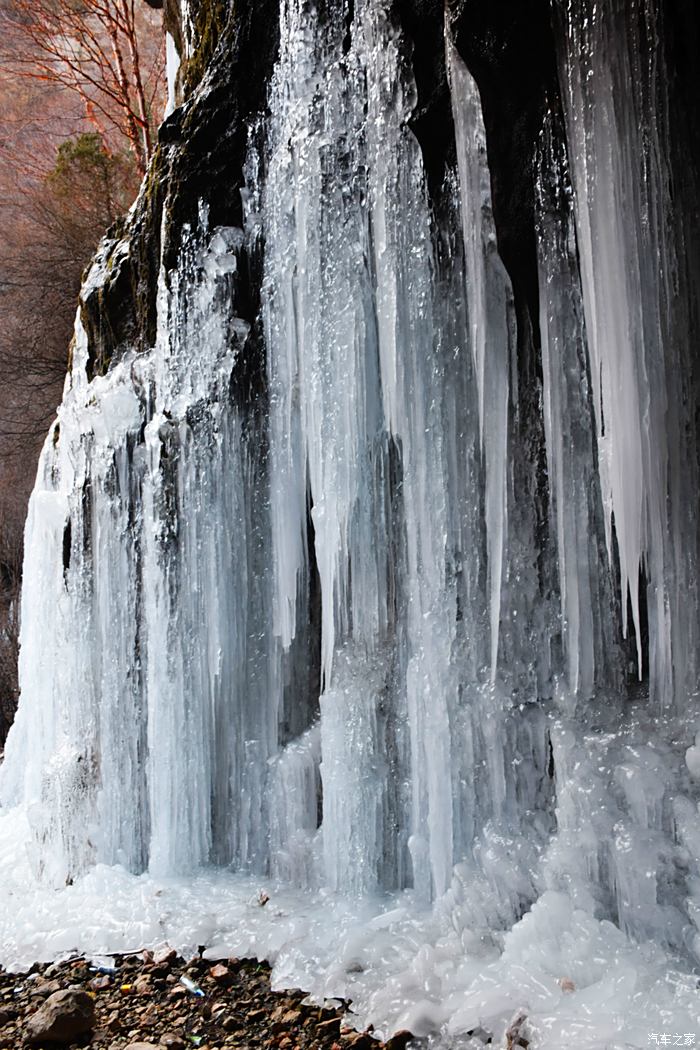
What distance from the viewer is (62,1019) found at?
269 centimetres

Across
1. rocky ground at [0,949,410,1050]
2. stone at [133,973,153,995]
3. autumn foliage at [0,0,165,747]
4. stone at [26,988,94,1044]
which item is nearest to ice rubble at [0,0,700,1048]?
rocky ground at [0,949,410,1050]

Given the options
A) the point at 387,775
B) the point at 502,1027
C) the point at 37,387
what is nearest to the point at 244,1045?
the point at 502,1027

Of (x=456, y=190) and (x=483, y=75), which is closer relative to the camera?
(x=483, y=75)

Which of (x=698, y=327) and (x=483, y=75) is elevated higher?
(x=483, y=75)

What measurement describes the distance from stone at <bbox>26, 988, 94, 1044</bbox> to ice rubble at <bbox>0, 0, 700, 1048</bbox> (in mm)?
628

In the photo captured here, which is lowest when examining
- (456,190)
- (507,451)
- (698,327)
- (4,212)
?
A: (507,451)

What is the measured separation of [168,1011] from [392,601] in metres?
1.83

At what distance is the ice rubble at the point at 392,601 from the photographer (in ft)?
8.68

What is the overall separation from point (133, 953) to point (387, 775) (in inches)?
49.0

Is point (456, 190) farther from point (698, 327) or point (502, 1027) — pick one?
point (502, 1027)

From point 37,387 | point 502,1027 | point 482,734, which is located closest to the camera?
point 502,1027

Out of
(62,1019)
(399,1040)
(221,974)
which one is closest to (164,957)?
(221,974)

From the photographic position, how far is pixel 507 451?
3.39 m

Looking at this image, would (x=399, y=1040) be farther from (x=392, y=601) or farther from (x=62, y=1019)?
(x=392, y=601)
